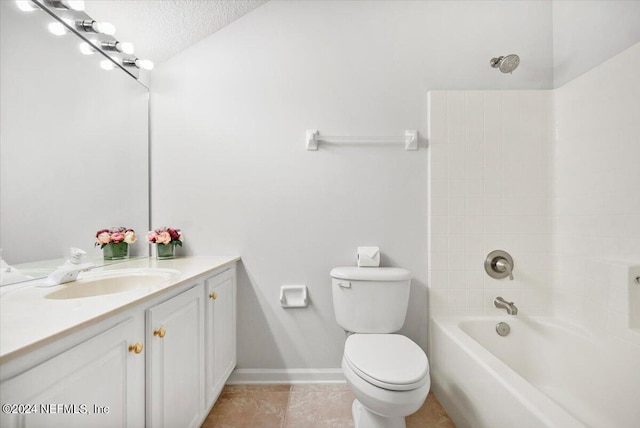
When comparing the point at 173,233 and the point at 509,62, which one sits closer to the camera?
the point at 509,62

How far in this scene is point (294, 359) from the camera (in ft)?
5.80

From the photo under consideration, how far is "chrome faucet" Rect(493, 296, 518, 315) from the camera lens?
1607 millimetres

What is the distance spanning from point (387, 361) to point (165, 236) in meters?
1.36

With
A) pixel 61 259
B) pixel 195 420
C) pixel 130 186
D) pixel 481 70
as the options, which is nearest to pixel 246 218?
pixel 130 186

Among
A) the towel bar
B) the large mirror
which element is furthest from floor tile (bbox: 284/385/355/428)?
the towel bar

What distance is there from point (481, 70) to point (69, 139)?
2290mm

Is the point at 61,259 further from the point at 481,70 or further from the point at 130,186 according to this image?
the point at 481,70

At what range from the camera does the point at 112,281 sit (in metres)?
1.25

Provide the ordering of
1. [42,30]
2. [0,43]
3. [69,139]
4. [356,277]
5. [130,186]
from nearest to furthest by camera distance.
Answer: [0,43]
[42,30]
[69,139]
[356,277]
[130,186]

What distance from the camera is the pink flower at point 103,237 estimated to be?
1.47 metres

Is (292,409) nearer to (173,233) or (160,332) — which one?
(160,332)

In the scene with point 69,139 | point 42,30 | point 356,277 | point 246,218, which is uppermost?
point 42,30

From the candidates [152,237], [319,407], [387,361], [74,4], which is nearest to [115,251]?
[152,237]

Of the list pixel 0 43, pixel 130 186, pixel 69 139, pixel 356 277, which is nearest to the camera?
pixel 0 43
